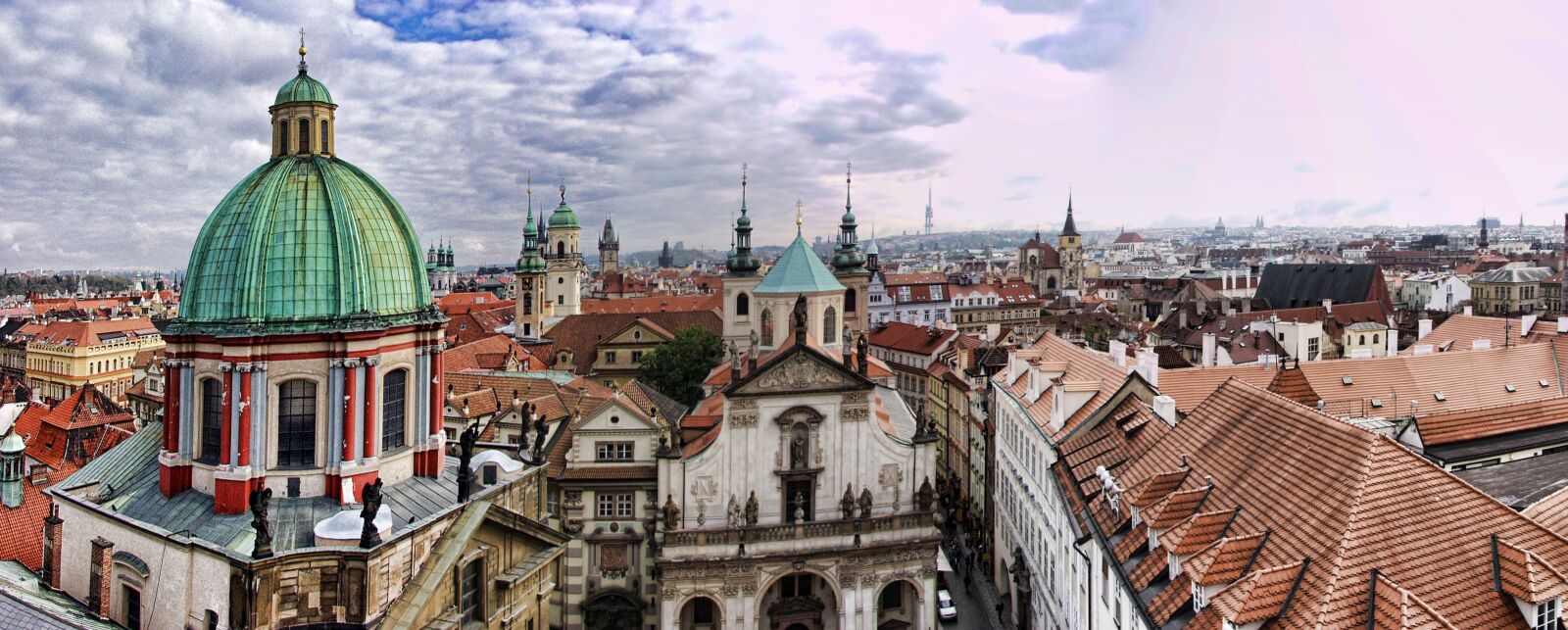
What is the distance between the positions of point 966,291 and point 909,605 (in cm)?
10688

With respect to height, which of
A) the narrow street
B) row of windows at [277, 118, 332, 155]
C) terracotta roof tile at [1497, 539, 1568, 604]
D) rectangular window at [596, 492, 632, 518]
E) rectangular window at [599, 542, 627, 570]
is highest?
row of windows at [277, 118, 332, 155]

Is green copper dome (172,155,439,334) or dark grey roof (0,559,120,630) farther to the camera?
green copper dome (172,155,439,334)

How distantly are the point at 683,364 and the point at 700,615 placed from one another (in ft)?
115

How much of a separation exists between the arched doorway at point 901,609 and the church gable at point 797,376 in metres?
8.86

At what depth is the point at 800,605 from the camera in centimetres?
4484

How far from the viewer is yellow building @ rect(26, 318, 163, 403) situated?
10631cm

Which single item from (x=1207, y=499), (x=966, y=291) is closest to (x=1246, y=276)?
(x=966, y=291)

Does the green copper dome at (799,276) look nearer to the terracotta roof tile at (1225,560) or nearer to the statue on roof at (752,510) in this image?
the statue on roof at (752,510)

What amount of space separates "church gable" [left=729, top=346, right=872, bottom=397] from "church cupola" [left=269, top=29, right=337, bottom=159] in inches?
753

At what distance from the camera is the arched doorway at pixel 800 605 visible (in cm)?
4481

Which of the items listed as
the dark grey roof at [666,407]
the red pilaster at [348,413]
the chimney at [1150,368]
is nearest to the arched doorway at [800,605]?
the dark grey roof at [666,407]

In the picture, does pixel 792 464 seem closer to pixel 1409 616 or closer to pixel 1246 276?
pixel 1409 616

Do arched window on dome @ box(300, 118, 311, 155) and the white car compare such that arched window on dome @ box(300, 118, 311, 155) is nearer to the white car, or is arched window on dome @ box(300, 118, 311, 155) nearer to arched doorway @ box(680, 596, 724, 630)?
arched doorway @ box(680, 596, 724, 630)

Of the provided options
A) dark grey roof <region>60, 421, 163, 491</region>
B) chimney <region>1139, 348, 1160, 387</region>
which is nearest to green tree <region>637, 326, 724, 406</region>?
chimney <region>1139, 348, 1160, 387</region>
